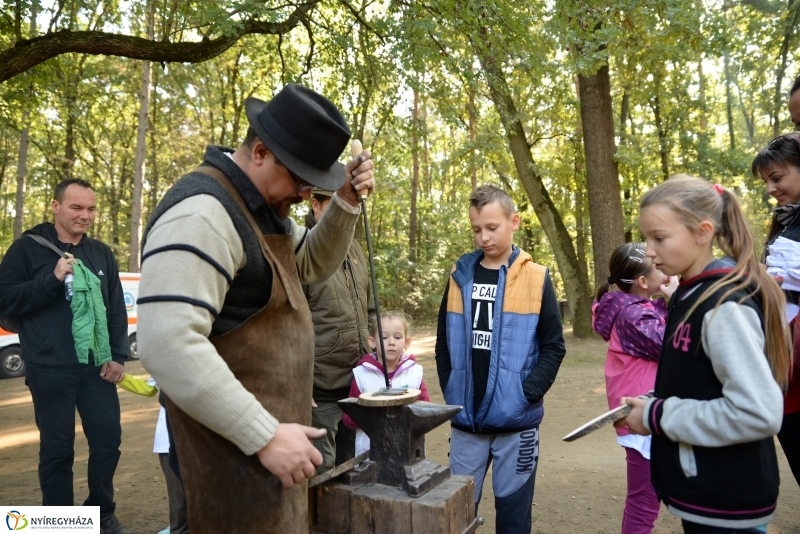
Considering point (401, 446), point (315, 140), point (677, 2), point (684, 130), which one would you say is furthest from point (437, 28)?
point (684, 130)

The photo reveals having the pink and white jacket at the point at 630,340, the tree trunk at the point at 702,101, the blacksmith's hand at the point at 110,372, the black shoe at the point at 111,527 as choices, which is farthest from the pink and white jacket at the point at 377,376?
the tree trunk at the point at 702,101

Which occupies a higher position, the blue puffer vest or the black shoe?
the blue puffer vest

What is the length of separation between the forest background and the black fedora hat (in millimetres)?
3994

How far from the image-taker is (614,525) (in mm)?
3799

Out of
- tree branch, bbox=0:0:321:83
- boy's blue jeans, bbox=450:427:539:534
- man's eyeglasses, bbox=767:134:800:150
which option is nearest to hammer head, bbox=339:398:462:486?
boy's blue jeans, bbox=450:427:539:534

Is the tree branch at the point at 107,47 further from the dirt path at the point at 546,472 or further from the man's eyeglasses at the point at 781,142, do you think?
the man's eyeglasses at the point at 781,142

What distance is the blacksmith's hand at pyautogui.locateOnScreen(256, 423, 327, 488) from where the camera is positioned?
1.57m

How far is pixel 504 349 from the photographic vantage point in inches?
113

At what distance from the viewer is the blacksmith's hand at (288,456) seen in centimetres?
157

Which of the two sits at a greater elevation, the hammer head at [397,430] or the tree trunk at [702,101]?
the tree trunk at [702,101]

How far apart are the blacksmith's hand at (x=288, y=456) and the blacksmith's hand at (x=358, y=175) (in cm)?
92

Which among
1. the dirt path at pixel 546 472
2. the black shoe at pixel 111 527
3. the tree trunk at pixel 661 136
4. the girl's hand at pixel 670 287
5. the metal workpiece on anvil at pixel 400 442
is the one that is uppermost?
the tree trunk at pixel 661 136

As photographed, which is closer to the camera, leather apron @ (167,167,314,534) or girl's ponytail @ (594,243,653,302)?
leather apron @ (167,167,314,534)

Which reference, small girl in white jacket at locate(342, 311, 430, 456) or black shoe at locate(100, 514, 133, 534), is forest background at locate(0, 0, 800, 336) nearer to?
small girl in white jacket at locate(342, 311, 430, 456)
